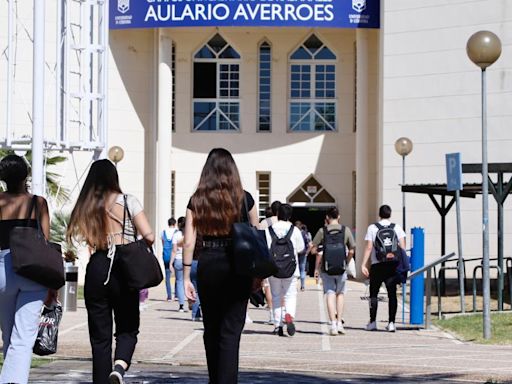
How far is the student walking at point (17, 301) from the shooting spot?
8758 millimetres

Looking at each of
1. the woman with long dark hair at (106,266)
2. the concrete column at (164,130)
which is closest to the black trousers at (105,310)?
the woman with long dark hair at (106,266)

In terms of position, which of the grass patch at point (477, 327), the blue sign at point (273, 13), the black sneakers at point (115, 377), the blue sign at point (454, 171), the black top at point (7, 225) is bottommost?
the grass patch at point (477, 327)

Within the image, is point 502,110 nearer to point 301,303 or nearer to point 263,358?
point 301,303

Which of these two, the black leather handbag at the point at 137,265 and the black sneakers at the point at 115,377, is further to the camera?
the black leather handbag at the point at 137,265

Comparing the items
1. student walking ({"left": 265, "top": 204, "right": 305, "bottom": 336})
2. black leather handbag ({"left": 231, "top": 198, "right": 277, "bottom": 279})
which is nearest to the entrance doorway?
student walking ({"left": 265, "top": 204, "right": 305, "bottom": 336})

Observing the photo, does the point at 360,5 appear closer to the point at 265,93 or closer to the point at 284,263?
the point at 265,93

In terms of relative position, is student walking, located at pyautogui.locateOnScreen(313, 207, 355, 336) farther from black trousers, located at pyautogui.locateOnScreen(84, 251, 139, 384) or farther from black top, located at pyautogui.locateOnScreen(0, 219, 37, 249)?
black top, located at pyautogui.locateOnScreen(0, 219, 37, 249)

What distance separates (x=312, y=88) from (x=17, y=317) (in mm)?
31130

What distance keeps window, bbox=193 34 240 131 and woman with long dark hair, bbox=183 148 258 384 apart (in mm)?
30414

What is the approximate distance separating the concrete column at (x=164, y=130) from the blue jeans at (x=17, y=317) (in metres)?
28.1

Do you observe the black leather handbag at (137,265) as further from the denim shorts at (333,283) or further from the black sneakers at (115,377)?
the denim shorts at (333,283)

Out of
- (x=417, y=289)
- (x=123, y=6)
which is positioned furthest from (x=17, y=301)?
(x=123, y=6)

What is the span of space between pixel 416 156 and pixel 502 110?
8.93 ft

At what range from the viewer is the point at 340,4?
35.7 m
